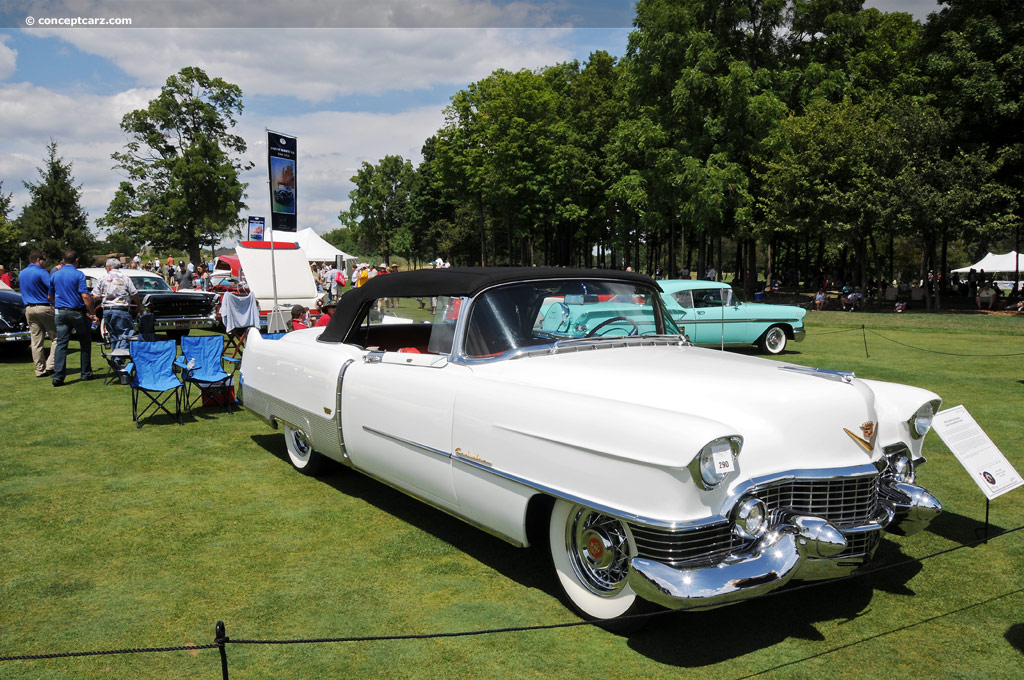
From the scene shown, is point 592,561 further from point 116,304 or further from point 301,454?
point 116,304

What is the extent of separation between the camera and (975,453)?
4336mm

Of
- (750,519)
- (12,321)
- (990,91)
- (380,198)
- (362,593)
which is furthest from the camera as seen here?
(380,198)

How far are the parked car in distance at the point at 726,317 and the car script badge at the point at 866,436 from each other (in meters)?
10.6

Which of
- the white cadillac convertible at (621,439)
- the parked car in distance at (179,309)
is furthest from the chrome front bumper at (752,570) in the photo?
the parked car in distance at (179,309)

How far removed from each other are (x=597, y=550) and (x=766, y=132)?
3086 centimetres

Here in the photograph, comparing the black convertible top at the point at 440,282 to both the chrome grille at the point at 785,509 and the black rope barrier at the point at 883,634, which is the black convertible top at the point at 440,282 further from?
the black rope barrier at the point at 883,634

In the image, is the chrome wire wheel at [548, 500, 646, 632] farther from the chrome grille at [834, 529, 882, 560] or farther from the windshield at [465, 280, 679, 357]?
the windshield at [465, 280, 679, 357]

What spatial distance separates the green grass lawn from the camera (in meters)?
3.24

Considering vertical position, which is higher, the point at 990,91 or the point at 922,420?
the point at 990,91

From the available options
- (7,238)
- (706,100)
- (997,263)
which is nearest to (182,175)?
(7,238)

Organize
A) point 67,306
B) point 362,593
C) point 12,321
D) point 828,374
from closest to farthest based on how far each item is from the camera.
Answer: point 828,374, point 362,593, point 67,306, point 12,321

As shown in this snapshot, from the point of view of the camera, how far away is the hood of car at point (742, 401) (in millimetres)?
3172

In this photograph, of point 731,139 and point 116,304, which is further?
point 731,139

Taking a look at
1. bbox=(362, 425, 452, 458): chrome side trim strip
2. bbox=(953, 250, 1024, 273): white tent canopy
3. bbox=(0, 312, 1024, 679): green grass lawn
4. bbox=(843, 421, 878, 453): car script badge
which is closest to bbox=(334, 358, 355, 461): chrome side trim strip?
bbox=(362, 425, 452, 458): chrome side trim strip
